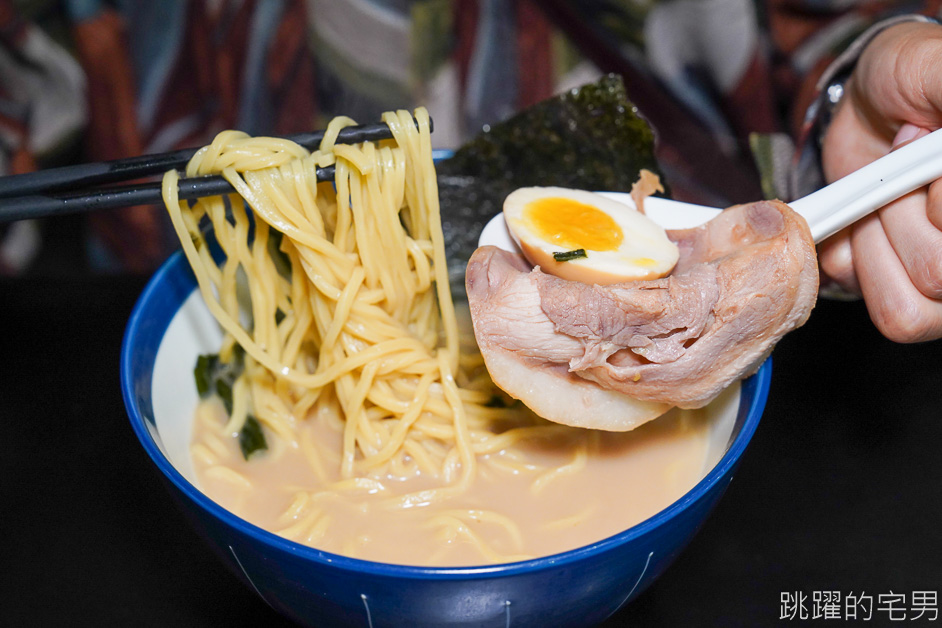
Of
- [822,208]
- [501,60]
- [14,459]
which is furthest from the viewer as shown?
[501,60]

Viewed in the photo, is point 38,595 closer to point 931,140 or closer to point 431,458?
point 431,458

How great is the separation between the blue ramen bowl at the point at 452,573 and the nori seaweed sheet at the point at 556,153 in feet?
1.87

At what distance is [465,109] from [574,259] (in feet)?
4.89

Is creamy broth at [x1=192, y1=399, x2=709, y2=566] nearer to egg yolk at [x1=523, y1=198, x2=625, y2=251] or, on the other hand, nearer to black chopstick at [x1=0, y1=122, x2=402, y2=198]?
egg yolk at [x1=523, y1=198, x2=625, y2=251]

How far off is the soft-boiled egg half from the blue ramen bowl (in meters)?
0.28

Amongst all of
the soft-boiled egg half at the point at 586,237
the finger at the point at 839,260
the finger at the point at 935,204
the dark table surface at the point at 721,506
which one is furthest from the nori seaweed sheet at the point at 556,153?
the dark table surface at the point at 721,506

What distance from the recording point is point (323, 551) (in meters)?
0.93

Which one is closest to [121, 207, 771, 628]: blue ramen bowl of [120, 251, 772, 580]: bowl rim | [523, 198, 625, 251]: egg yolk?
[120, 251, 772, 580]: bowl rim

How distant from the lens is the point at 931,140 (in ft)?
4.03

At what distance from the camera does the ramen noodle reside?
1.26 m

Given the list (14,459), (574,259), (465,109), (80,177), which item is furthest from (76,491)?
(465,109)

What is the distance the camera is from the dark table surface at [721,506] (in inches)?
51.5

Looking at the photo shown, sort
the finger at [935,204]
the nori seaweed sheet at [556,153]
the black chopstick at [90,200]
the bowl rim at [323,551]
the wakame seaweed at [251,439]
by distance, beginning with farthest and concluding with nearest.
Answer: the nori seaweed sheet at [556,153]
the wakame seaweed at [251,439]
the finger at [935,204]
the black chopstick at [90,200]
the bowl rim at [323,551]

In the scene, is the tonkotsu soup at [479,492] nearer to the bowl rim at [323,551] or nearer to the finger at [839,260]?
the bowl rim at [323,551]
